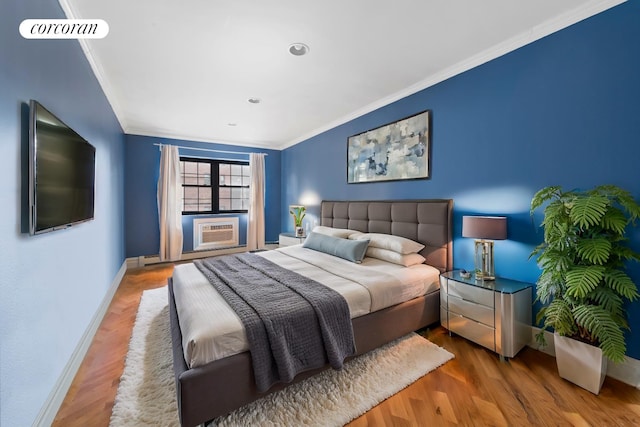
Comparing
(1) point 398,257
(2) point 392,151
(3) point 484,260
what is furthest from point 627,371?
(2) point 392,151

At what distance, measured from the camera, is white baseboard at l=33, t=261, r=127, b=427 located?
1429 mm

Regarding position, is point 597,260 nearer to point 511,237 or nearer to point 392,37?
point 511,237

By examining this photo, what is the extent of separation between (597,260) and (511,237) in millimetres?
747

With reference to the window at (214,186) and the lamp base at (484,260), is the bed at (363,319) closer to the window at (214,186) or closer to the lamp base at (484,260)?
the lamp base at (484,260)

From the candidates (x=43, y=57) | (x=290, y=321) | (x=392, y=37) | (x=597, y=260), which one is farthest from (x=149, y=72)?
(x=597, y=260)

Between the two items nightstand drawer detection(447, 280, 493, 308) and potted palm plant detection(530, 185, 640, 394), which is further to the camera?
nightstand drawer detection(447, 280, 493, 308)

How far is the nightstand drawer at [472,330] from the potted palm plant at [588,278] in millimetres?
320

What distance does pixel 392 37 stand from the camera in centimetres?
218

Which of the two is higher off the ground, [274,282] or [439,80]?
[439,80]

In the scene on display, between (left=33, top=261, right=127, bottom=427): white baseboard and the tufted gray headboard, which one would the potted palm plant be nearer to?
the tufted gray headboard

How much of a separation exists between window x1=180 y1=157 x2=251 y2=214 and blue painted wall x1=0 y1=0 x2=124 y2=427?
3.06 metres

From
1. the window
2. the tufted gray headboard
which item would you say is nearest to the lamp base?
the tufted gray headboard

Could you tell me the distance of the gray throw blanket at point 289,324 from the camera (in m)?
1.54

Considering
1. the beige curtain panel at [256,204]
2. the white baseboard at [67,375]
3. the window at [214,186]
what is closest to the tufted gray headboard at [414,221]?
the beige curtain panel at [256,204]
